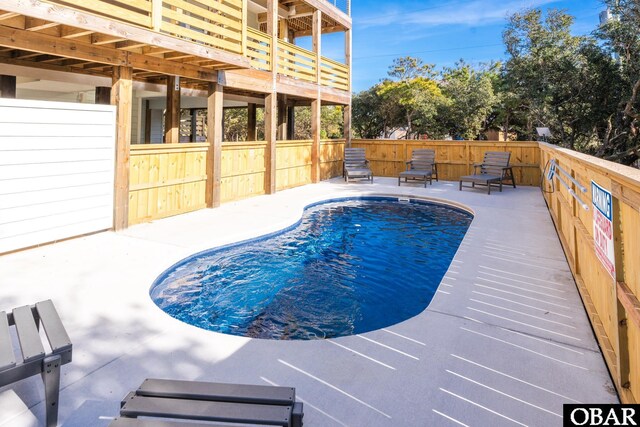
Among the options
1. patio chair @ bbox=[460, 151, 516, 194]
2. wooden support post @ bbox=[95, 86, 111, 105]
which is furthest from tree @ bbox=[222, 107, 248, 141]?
patio chair @ bbox=[460, 151, 516, 194]

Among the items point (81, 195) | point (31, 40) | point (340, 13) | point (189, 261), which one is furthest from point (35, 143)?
point (340, 13)

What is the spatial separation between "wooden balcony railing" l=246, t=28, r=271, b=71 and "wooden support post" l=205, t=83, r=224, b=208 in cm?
155

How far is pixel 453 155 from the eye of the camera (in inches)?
528

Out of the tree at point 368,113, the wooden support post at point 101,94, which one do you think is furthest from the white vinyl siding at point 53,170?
the tree at point 368,113

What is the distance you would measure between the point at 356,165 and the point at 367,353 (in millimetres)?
10699

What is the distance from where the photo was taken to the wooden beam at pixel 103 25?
4.30m

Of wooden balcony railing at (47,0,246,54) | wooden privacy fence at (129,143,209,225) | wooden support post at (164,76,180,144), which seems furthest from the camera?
wooden support post at (164,76,180,144)

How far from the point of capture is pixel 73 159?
5602mm

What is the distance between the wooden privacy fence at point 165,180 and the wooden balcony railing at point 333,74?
6.19 metres

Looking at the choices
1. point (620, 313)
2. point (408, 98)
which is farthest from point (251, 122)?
point (620, 313)

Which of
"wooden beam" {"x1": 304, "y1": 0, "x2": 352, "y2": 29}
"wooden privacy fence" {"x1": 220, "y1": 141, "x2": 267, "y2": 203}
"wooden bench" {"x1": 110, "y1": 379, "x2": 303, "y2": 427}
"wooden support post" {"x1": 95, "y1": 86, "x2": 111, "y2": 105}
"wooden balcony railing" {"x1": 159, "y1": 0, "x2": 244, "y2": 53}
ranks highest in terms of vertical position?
"wooden beam" {"x1": 304, "y1": 0, "x2": 352, "y2": 29}

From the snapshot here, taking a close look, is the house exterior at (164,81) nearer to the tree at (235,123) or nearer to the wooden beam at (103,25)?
the wooden beam at (103,25)

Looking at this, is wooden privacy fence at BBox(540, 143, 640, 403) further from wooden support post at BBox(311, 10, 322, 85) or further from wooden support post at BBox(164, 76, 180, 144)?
wooden support post at BBox(311, 10, 322, 85)

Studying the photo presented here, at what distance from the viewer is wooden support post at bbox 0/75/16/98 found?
7336 mm
